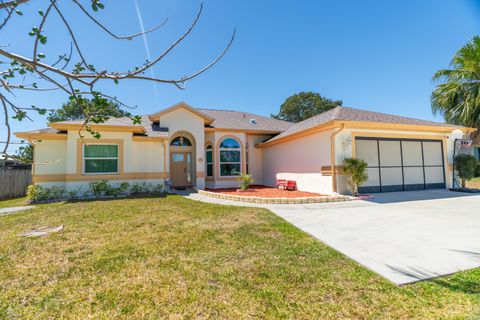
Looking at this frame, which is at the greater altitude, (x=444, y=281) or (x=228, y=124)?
(x=228, y=124)

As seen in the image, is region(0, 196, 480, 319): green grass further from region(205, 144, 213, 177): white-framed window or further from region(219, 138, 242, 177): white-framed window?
region(205, 144, 213, 177): white-framed window

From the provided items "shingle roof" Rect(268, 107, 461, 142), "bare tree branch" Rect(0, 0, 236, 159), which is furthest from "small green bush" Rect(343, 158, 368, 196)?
"bare tree branch" Rect(0, 0, 236, 159)

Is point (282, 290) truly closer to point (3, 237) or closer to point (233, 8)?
point (233, 8)

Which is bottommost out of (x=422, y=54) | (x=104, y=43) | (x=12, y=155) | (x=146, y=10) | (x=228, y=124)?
(x=12, y=155)

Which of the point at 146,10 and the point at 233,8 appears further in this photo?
the point at 233,8

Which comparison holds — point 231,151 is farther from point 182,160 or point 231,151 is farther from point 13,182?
point 13,182

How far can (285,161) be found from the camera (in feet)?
51.2

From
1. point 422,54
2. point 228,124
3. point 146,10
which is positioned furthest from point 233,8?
point 422,54

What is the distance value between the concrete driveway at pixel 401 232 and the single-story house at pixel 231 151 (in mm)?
3244

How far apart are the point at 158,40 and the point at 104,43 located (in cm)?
78

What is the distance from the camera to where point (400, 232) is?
5762 millimetres

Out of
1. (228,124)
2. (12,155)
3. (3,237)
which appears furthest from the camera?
(228,124)

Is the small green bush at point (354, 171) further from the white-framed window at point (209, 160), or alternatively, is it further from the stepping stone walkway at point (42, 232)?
the stepping stone walkway at point (42, 232)

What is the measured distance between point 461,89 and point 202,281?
2394 cm
